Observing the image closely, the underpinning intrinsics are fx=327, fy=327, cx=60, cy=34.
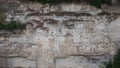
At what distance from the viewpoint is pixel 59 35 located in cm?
726

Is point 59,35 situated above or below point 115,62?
above

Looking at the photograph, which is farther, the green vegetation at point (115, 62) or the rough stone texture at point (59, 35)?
the rough stone texture at point (59, 35)

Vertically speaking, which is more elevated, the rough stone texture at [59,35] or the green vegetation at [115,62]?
the rough stone texture at [59,35]

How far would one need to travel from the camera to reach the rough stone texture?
7234 mm

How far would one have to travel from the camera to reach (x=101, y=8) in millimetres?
7223

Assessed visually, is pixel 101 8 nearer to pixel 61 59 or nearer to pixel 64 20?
pixel 64 20

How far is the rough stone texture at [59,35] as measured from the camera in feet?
23.7

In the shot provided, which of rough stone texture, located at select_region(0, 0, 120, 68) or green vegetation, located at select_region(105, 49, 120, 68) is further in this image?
rough stone texture, located at select_region(0, 0, 120, 68)

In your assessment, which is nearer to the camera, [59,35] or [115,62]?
[115,62]

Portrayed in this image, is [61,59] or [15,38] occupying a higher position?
[15,38]

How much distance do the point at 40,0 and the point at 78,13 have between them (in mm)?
888

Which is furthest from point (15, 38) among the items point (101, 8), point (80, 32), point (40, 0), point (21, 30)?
point (101, 8)

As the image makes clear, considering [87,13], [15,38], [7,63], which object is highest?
[87,13]

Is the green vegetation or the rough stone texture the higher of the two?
the rough stone texture
